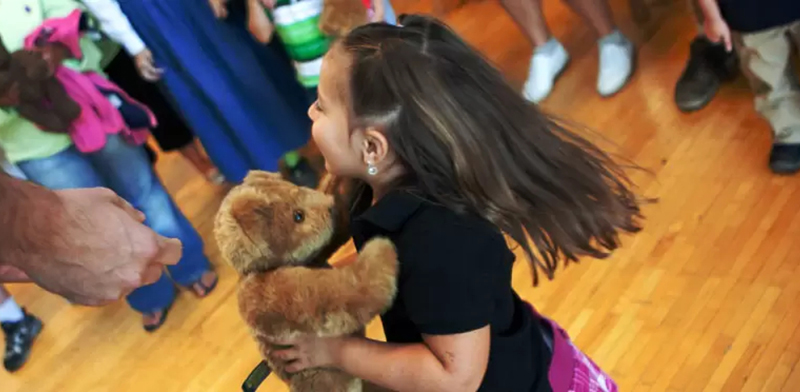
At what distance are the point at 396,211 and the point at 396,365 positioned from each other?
0.17 metres

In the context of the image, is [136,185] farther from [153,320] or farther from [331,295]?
[331,295]

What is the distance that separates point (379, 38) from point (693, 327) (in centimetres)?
94

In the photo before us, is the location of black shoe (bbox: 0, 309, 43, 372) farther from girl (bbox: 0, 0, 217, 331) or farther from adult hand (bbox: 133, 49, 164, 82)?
adult hand (bbox: 133, 49, 164, 82)

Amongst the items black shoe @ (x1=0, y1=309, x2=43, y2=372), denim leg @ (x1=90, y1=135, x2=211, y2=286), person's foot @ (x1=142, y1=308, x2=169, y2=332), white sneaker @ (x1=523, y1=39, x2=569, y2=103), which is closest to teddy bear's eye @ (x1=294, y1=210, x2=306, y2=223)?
denim leg @ (x1=90, y1=135, x2=211, y2=286)

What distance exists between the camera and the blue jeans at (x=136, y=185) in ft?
5.35

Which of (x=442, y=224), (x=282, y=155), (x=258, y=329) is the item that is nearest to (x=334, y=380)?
(x=258, y=329)

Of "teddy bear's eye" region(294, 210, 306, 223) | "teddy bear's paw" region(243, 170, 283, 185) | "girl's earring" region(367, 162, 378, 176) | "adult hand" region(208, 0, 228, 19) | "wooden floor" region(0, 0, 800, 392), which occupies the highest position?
"teddy bear's paw" region(243, 170, 283, 185)

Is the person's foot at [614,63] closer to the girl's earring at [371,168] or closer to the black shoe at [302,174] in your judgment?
the black shoe at [302,174]

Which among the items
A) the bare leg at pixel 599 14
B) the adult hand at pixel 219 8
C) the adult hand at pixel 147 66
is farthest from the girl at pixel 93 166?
the bare leg at pixel 599 14

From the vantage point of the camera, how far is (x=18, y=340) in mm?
1953

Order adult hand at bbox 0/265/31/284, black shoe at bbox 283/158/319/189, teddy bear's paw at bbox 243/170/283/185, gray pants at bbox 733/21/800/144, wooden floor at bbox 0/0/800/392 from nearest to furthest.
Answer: teddy bear's paw at bbox 243/170/283/185 → adult hand at bbox 0/265/31/284 → wooden floor at bbox 0/0/800/392 → gray pants at bbox 733/21/800/144 → black shoe at bbox 283/158/319/189

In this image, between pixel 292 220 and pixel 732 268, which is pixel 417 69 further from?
pixel 732 268

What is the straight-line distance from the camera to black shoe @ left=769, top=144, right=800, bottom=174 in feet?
5.20

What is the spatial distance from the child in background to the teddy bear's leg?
1100mm
